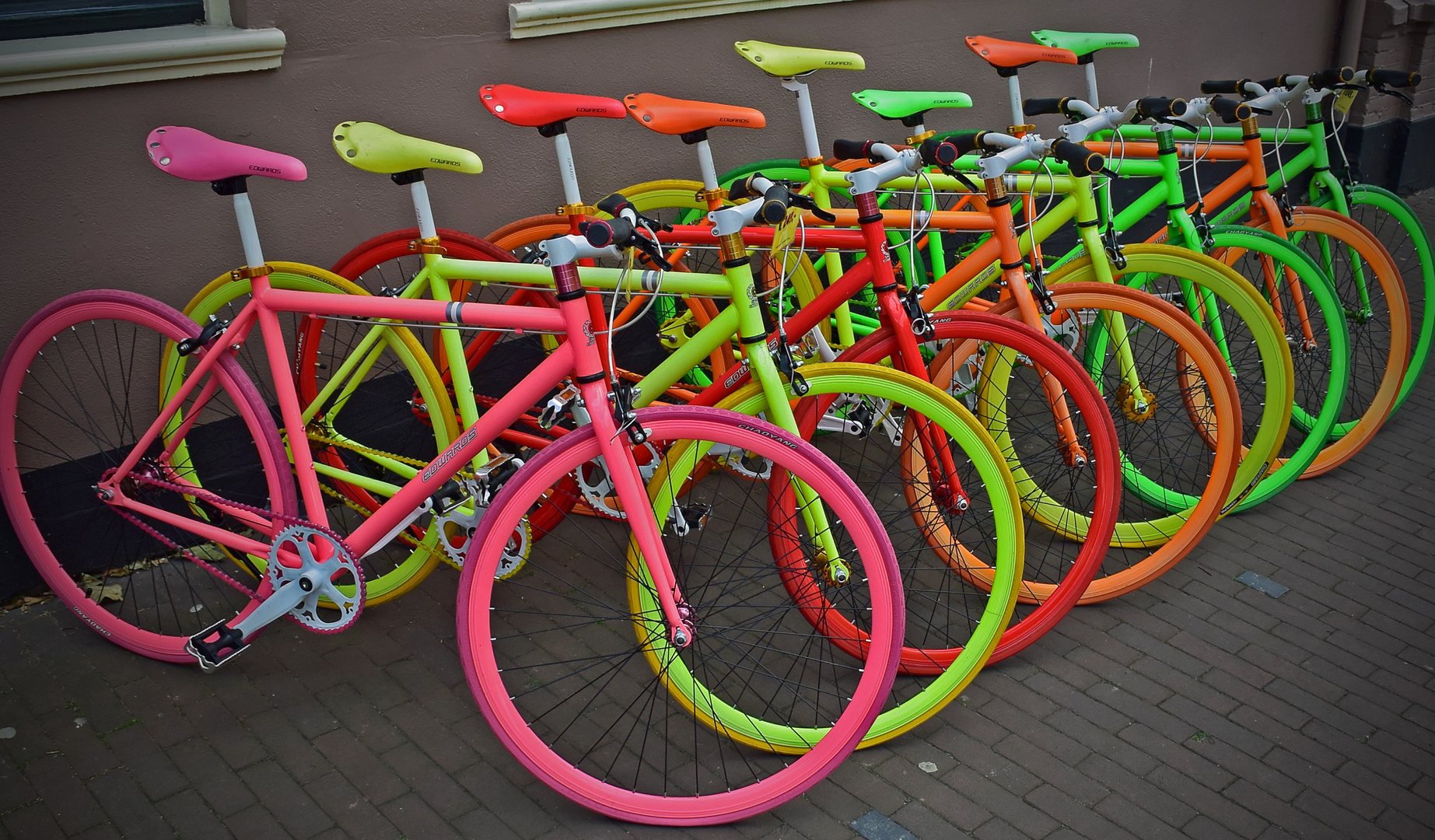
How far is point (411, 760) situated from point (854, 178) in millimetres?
2024

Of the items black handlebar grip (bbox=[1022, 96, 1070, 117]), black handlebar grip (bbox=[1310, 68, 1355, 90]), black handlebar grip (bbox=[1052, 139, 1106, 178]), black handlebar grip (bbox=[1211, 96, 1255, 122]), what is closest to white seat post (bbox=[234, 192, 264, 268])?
black handlebar grip (bbox=[1052, 139, 1106, 178])

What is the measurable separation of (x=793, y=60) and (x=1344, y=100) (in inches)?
96.6

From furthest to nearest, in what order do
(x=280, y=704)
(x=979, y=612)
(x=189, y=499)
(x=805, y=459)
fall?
1. (x=979, y=612)
2. (x=189, y=499)
3. (x=280, y=704)
4. (x=805, y=459)

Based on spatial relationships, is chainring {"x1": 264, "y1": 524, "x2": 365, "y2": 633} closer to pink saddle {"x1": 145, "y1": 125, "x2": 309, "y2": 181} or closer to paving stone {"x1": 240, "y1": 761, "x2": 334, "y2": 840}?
paving stone {"x1": 240, "y1": 761, "x2": 334, "y2": 840}

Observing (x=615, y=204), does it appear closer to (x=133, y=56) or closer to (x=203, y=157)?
(x=203, y=157)

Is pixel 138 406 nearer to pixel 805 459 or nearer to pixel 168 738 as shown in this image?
pixel 168 738

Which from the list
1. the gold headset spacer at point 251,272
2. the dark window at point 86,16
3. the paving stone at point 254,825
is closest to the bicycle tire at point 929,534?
the paving stone at point 254,825

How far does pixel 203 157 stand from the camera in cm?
307

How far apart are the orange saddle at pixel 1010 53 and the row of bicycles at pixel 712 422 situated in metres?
0.01

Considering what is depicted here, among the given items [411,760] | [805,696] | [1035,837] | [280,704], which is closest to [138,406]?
[280,704]

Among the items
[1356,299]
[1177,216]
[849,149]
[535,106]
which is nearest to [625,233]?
[535,106]

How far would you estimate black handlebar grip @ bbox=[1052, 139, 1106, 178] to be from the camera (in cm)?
339

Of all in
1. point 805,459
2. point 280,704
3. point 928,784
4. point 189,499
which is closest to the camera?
point 805,459

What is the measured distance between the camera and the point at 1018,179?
4.00m
